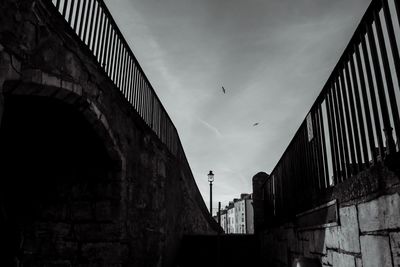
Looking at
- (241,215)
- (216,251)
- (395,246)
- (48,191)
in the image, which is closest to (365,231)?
(395,246)

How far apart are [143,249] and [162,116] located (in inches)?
129

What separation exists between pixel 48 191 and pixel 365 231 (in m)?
4.02

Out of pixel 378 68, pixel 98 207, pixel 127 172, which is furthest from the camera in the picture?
pixel 127 172

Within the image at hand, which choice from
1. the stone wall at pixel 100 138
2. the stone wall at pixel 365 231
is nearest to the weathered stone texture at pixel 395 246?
the stone wall at pixel 365 231

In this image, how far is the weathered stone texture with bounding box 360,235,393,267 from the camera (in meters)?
2.33

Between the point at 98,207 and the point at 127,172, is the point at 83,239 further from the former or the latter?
the point at 127,172

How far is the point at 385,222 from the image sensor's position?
92.2 inches

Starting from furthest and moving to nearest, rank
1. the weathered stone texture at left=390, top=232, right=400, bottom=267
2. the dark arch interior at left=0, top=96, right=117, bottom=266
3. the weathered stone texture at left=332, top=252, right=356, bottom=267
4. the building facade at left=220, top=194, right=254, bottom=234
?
the building facade at left=220, top=194, right=254, bottom=234
the dark arch interior at left=0, top=96, right=117, bottom=266
the weathered stone texture at left=332, top=252, right=356, bottom=267
the weathered stone texture at left=390, top=232, right=400, bottom=267

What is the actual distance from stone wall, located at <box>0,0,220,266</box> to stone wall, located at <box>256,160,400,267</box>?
8.41 ft

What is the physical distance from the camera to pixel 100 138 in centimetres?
445

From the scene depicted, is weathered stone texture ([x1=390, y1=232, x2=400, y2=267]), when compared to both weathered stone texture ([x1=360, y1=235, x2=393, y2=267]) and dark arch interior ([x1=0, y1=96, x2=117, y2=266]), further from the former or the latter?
dark arch interior ([x1=0, y1=96, x2=117, y2=266])

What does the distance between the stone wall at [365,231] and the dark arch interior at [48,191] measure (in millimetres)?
2708

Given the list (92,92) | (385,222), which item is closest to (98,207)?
(92,92)

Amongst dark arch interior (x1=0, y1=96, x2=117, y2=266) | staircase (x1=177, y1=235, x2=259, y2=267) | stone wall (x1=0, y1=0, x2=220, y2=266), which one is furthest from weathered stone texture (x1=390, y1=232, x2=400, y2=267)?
staircase (x1=177, y1=235, x2=259, y2=267)
